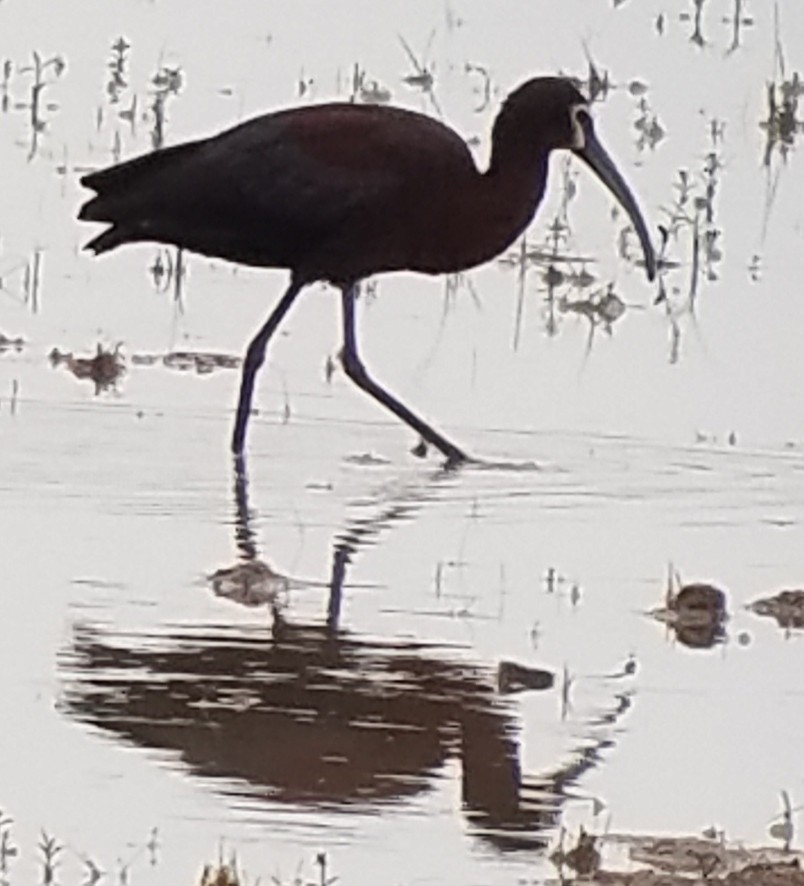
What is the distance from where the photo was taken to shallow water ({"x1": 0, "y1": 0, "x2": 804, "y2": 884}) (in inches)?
305

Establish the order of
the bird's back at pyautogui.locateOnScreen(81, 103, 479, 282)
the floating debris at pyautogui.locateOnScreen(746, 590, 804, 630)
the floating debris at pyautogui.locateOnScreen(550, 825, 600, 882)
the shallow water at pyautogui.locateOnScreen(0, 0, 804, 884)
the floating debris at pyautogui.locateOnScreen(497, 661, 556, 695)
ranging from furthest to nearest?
the bird's back at pyautogui.locateOnScreen(81, 103, 479, 282)
the floating debris at pyautogui.locateOnScreen(746, 590, 804, 630)
the floating debris at pyautogui.locateOnScreen(497, 661, 556, 695)
the shallow water at pyautogui.locateOnScreen(0, 0, 804, 884)
the floating debris at pyautogui.locateOnScreen(550, 825, 600, 882)

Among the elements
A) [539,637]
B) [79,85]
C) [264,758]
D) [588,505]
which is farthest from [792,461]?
[79,85]

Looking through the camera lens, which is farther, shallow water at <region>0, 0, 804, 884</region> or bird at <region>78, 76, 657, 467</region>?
bird at <region>78, 76, 657, 467</region>

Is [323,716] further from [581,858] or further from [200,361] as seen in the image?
[200,361]

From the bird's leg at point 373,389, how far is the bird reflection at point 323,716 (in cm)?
211

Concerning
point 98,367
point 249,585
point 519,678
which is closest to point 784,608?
point 519,678

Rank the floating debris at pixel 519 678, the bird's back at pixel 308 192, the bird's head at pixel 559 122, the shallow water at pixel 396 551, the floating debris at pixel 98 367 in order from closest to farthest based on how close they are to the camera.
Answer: the shallow water at pixel 396 551, the floating debris at pixel 519 678, the bird's back at pixel 308 192, the bird's head at pixel 559 122, the floating debris at pixel 98 367

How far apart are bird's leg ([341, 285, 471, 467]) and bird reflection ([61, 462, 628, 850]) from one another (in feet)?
6.92

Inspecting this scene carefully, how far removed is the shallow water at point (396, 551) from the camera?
774 cm

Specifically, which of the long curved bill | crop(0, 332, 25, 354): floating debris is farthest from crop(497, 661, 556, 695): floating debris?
crop(0, 332, 25, 354): floating debris

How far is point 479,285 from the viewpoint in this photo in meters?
13.8

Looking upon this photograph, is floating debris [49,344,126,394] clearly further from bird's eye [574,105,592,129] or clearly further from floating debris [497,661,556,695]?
floating debris [497,661,556,695]

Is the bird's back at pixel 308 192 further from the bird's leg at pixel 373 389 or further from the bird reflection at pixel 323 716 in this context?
the bird reflection at pixel 323 716

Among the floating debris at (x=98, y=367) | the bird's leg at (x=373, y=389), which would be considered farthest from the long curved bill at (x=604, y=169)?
the floating debris at (x=98, y=367)
